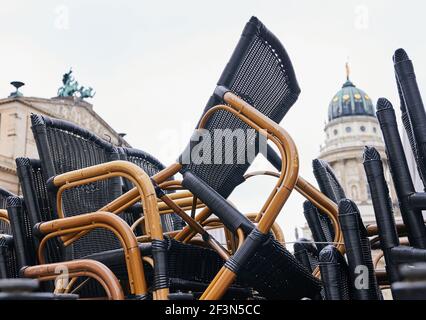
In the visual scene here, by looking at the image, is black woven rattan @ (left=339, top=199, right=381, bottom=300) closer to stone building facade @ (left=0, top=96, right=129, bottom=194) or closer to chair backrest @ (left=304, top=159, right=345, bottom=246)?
chair backrest @ (left=304, top=159, right=345, bottom=246)

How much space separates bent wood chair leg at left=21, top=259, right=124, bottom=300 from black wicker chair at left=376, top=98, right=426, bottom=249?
1245 mm

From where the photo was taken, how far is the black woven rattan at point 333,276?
79.2 inches

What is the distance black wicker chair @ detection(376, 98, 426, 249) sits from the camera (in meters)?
2.03

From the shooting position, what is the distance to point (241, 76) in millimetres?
2814

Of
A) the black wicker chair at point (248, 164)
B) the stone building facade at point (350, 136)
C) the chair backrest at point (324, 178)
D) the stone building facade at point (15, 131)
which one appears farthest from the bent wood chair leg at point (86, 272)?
the stone building facade at point (350, 136)

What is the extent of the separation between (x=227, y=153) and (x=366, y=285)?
113 centimetres

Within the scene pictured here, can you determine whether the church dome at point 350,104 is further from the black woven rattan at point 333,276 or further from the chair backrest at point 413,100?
the black woven rattan at point 333,276

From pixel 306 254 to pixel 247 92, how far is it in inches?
54.0

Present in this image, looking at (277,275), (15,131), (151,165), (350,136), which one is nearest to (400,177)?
(277,275)

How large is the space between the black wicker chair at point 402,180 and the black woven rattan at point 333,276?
0.93 feet

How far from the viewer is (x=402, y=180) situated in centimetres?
208

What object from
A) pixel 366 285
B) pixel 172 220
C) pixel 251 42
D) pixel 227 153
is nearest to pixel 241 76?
pixel 251 42
